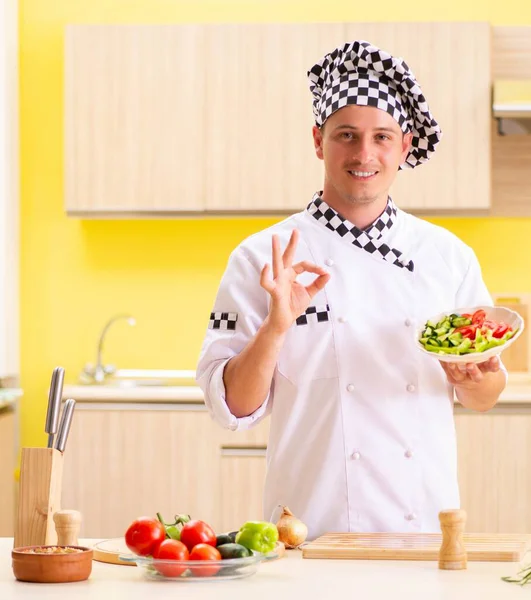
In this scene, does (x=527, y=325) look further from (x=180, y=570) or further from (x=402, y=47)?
(x=180, y=570)

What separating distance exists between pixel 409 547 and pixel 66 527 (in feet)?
1.77

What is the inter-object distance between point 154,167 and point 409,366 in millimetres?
2203

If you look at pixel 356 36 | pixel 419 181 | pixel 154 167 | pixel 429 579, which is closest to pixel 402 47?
pixel 356 36

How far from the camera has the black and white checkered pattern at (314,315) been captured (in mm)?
2041

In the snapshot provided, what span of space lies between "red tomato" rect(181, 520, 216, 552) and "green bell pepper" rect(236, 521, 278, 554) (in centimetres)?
5

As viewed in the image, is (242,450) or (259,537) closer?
(259,537)

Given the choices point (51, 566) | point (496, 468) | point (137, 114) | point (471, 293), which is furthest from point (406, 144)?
point (137, 114)

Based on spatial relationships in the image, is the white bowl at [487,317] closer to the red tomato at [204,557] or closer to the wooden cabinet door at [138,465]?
the red tomato at [204,557]

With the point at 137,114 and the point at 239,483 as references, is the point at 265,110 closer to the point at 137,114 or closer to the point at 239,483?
the point at 137,114

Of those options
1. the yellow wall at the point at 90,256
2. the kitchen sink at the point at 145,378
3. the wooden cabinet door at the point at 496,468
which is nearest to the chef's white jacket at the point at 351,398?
the wooden cabinet door at the point at 496,468

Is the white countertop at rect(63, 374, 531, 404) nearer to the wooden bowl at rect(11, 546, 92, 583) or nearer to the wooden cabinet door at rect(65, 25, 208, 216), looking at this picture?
the wooden cabinet door at rect(65, 25, 208, 216)

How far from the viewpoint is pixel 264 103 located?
3.99 metres

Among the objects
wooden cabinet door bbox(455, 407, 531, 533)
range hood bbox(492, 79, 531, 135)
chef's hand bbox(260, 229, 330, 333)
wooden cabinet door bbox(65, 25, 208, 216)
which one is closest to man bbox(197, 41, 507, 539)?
chef's hand bbox(260, 229, 330, 333)

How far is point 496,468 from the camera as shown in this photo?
3.66 m
